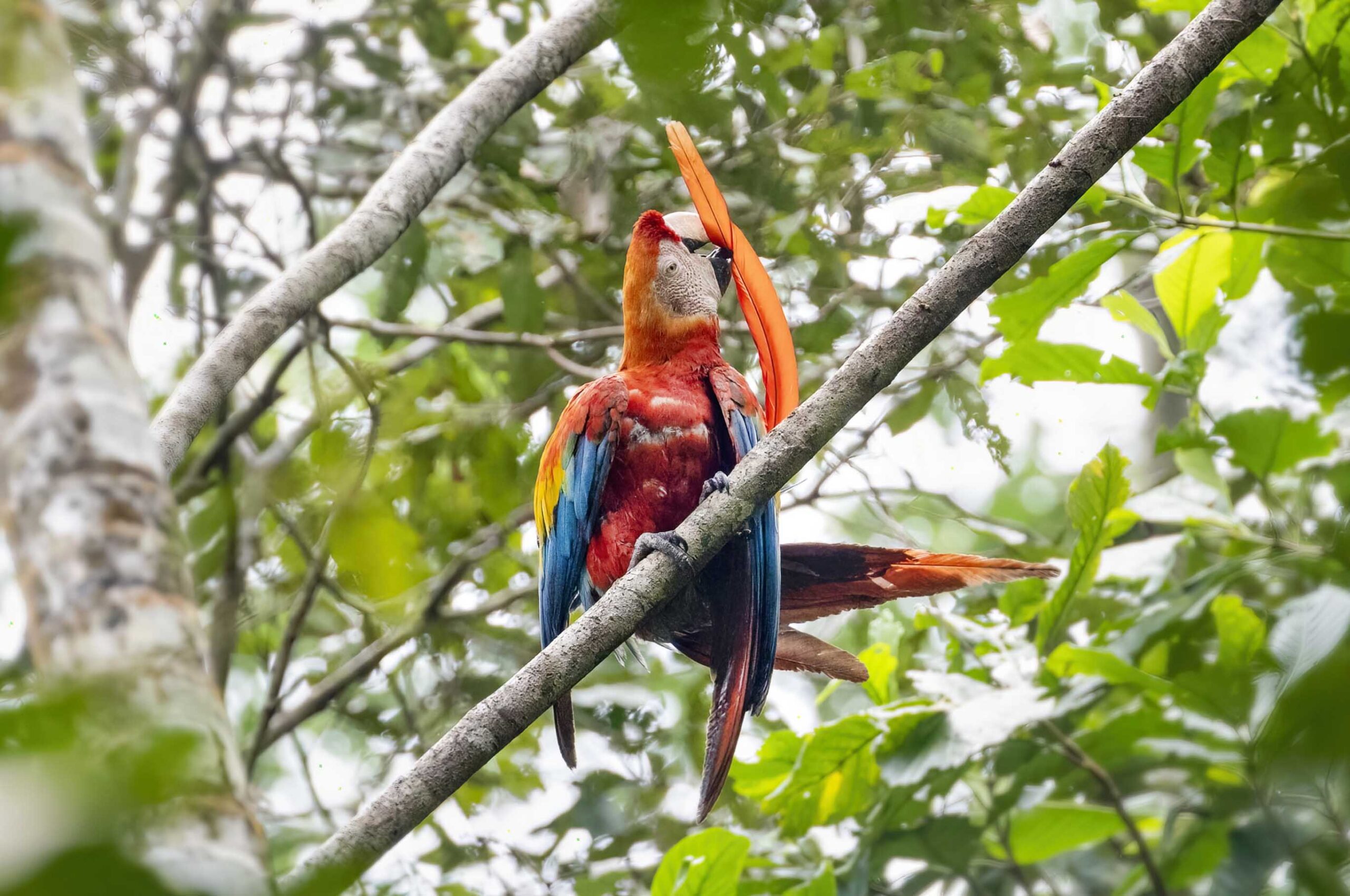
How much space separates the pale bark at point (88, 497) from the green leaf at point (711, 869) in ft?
4.55

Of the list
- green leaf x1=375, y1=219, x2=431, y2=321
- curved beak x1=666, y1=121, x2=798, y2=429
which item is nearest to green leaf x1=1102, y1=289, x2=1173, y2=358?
curved beak x1=666, y1=121, x2=798, y2=429

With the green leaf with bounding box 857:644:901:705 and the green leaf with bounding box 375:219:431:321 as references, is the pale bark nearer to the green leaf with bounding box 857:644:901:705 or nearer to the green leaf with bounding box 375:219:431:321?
the green leaf with bounding box 375:219:431:321

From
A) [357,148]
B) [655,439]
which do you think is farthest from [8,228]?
[357,148]

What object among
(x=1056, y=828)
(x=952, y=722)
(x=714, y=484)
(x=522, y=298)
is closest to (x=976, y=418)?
(x=952, y=722)

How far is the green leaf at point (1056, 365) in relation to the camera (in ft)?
7.55

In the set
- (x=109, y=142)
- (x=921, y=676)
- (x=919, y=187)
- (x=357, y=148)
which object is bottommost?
(x=921, y=676)

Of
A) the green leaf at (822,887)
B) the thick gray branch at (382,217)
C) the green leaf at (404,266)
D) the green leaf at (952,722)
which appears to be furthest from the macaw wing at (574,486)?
the green leaf at (404,266)

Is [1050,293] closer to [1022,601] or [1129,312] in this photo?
[1129,312]

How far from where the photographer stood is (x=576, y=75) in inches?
128

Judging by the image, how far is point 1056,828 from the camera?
2662 mm

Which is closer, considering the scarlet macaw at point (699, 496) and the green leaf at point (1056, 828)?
the scarlet macaw at point (699, 496)

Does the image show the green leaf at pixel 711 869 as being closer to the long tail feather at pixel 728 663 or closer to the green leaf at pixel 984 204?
the long tail feather at pixel 728 663

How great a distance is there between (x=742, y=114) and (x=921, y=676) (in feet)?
5.96

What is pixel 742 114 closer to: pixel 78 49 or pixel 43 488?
pixel 78 49
